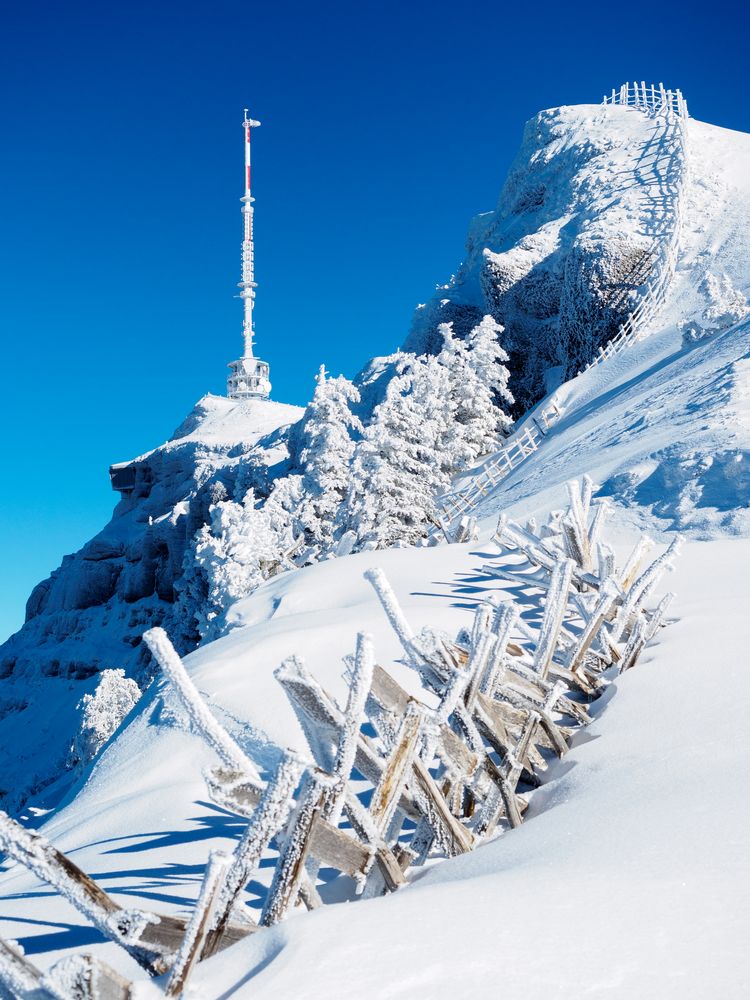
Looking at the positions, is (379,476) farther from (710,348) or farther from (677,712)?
(677,712)

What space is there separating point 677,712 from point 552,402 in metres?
23.1

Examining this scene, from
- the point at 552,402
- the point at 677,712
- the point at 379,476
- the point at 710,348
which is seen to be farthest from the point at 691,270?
the point at 677,712

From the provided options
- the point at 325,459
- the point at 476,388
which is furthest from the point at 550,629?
the point at 476,388

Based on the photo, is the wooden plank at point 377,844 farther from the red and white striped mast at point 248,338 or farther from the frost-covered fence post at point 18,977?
the red and white striped mast at point 248,338

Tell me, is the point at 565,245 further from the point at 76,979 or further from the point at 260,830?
the point at 76,979

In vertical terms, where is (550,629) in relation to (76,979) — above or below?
below

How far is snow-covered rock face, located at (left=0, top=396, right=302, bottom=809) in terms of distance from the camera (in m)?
32.4

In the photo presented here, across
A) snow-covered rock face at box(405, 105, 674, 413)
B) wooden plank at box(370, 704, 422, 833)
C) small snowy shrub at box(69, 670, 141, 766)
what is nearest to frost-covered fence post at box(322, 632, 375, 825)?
wooden plank at box(370, 704, 422, 833)

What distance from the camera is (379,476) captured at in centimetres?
2116

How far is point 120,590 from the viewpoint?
145 feet

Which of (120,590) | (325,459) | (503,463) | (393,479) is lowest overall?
(503,463)

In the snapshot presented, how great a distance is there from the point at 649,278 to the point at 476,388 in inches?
397

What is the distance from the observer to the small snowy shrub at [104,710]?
2050 centimetres

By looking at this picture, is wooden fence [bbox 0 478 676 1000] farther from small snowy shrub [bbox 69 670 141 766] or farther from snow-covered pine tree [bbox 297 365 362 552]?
snow-covered pine tree [bbox 297 365 362 552]
